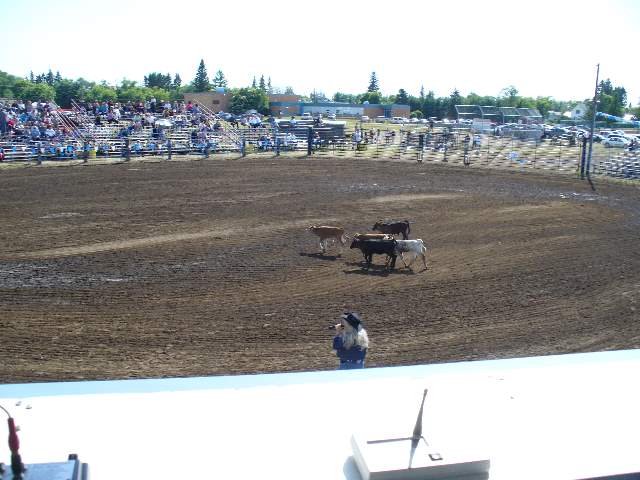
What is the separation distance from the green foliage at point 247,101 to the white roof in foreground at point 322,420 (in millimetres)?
68683

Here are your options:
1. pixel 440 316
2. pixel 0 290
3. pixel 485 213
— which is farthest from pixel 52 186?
pixel 440 316

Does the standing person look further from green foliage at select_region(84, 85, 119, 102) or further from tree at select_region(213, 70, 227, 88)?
tree at select_region(213, 70, 227, 88)

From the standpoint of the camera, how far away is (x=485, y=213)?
66.6 feet

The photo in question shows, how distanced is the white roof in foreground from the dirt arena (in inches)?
220

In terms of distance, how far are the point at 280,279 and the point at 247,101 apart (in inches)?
2373

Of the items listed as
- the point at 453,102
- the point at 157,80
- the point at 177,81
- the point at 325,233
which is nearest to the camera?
the point at 325,233

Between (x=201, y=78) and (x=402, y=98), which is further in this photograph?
(x=201, y=78)

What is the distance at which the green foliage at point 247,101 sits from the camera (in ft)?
229

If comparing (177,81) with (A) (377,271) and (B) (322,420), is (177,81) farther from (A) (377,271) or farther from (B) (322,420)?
(B) (322,420)

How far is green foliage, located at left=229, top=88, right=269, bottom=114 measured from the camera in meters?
69.9

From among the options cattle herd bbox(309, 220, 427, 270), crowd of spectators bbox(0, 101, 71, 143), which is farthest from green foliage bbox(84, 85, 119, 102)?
cattle herd bbox(309, 220, 427, 270)

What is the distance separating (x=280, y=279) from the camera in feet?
42.0

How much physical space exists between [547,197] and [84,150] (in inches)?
832

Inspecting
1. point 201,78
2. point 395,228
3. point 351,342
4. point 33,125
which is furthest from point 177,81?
point 351,342
